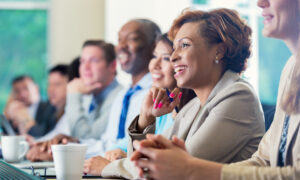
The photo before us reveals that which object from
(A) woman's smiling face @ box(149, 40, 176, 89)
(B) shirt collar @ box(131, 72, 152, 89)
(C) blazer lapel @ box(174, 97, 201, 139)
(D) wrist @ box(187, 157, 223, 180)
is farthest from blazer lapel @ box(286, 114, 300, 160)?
(B) shirt collar @ box(131, 72, 152, 89)

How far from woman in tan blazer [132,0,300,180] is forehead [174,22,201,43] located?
1.41 ft

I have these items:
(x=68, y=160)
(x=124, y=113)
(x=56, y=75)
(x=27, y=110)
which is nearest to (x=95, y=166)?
(x=68, y=160)

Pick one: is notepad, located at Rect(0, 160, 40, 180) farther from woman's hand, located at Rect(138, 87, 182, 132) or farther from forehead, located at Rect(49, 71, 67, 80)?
forehead, located at Rect(49, 71, 67, 80)

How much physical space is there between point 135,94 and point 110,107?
56 cm

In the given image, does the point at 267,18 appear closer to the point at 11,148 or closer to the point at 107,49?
the point at 11,148

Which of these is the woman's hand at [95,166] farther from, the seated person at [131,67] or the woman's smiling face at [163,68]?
the seated person at [131,67]

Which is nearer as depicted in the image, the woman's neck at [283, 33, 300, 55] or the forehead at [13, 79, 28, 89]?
the woman's neck at [283, 33, 300, 55]

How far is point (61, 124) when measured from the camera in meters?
3.38

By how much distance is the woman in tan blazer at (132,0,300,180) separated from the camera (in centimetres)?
87

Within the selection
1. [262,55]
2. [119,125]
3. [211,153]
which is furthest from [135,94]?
[262,55]

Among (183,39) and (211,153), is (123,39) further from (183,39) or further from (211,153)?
(211,153)

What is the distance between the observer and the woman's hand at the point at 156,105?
4.96 ft

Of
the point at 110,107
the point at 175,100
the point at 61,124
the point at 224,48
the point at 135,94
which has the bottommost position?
the point at 61,124

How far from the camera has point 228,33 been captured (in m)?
1.50
